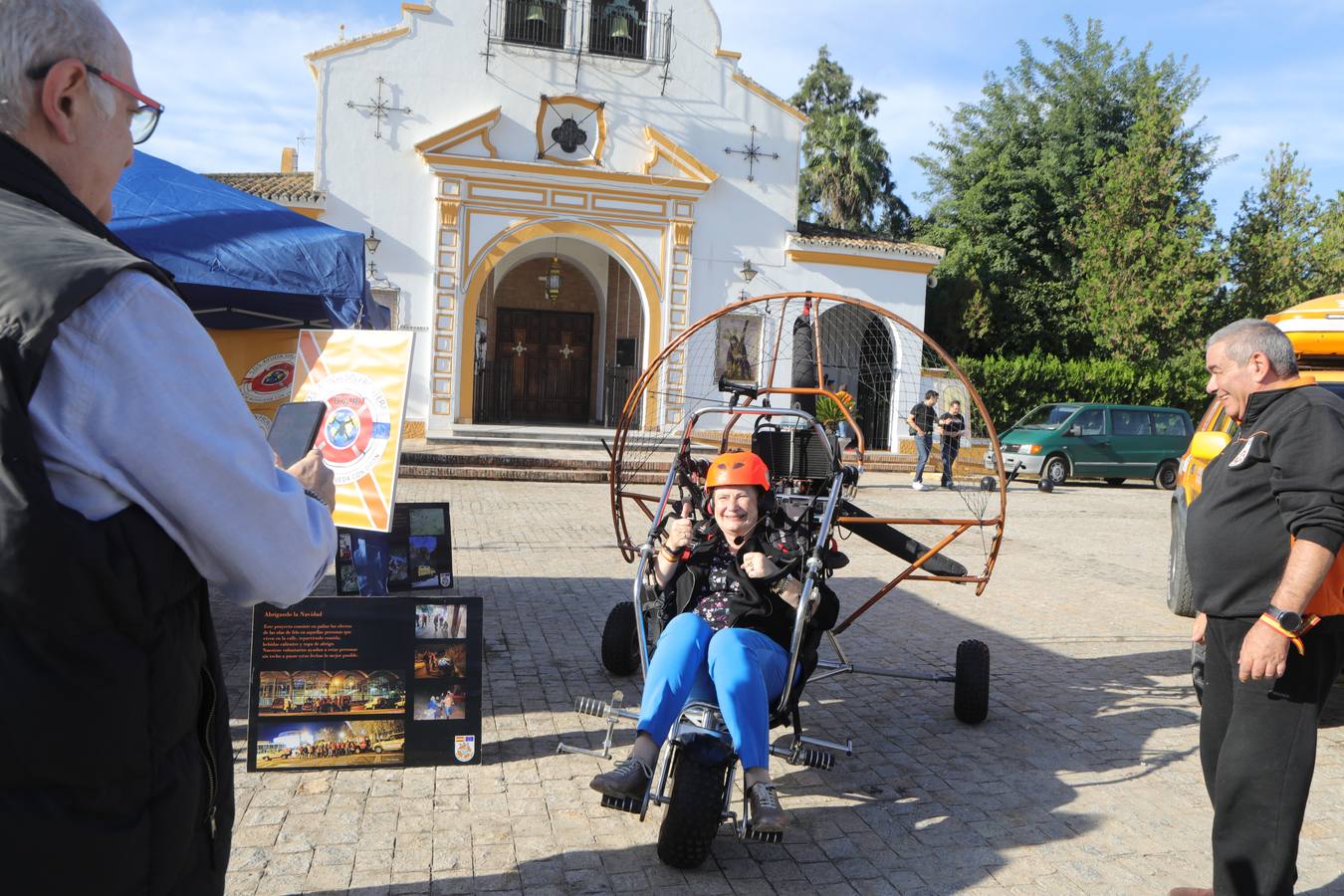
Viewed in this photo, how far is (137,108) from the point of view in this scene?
1628 millimetres

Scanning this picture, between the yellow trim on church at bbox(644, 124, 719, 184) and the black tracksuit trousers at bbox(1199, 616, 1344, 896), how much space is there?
20396 millimetres

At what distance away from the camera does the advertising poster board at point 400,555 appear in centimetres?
529

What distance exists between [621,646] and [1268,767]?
11.5 ft

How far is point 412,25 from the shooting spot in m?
21.4

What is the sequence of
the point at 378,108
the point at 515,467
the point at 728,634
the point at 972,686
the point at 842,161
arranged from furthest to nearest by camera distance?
the point at 842,161, the point at 378,108, the point at 515,467, the point at 972,686, the point at 728,634

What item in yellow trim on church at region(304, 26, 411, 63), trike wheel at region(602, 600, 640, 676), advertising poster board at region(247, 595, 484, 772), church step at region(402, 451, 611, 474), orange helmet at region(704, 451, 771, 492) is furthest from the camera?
yellow trim on church at region(304, 26, 411, 63)

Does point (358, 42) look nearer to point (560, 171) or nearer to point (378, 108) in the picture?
point (378, 108)

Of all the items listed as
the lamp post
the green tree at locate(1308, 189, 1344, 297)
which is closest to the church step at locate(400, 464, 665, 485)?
the lamp post

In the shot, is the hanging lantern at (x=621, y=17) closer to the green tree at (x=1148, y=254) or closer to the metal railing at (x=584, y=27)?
the metal railing at (x=584, y=27)

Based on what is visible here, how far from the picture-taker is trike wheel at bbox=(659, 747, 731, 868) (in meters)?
3.60

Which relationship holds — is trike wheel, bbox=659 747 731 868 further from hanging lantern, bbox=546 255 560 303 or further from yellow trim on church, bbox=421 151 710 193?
hanging lantern, bbox=546 255 560 303

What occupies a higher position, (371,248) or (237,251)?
(371,248)

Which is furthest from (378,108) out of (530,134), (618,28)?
(618,28)

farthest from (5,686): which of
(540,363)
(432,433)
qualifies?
(540,363)
